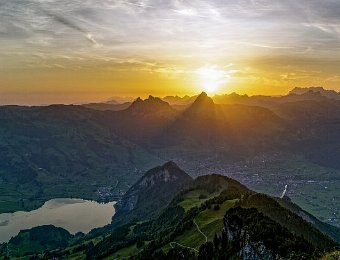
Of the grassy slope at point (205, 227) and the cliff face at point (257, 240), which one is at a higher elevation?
the cliff face at point (257, 240)

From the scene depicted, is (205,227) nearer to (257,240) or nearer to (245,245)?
(245,245)

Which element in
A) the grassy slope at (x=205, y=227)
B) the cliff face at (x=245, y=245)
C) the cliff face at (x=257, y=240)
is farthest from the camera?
the grassy slope at (x=205, y=227)

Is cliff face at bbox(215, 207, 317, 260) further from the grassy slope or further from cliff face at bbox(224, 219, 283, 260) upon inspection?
the grassy slope

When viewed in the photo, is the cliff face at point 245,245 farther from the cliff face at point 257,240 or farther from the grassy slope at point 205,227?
the grassy slope at point 205,227

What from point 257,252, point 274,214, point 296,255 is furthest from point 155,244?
point 296,255

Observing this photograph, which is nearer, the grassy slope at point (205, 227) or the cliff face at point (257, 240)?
the cliff face at point (257, 240)

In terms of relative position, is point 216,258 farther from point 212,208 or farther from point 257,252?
point 212,208

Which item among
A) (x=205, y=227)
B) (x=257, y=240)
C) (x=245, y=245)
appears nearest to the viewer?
(x=257, y=240)

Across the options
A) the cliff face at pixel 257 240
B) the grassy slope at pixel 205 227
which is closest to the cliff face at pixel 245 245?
the cliff face at pixel 257 240

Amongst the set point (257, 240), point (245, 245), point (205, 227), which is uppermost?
point (257, 240)

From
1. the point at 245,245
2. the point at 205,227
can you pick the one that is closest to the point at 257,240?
the point at 245,245

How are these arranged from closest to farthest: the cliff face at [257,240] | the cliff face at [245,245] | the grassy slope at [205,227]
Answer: the cliff face at [257,240] < the cliff face at [245,245] < the grassy slope at [205,227]

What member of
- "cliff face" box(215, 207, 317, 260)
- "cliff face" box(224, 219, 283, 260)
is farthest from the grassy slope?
"cliff face" box(224, 219, 283, 260)
